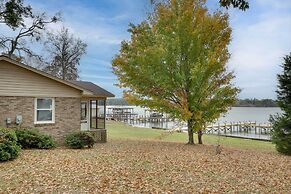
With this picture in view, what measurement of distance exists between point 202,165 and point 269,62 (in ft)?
39.9

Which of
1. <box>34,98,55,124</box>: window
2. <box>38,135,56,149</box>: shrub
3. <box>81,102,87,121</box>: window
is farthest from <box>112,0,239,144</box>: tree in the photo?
<box>38,135,56,149</box>: shrub

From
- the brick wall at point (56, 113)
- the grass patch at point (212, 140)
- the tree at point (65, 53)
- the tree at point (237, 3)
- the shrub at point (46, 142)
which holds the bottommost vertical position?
the grass patch at point (212, 140)

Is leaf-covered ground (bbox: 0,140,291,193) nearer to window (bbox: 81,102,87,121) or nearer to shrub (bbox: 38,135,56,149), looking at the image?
shrub (bbox: 38,135,56,149)

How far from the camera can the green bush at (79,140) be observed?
1689 centimetres

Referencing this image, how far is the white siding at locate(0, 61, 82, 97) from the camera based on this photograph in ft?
52.1

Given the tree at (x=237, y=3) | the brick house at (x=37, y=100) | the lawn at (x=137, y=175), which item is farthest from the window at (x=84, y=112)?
the tree at (x=237, y=3)

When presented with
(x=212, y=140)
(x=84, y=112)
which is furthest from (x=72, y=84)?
(x=212, y=140)

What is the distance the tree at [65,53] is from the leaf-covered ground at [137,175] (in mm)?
45871

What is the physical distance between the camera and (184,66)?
63.3 feet

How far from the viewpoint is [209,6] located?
20.3 m

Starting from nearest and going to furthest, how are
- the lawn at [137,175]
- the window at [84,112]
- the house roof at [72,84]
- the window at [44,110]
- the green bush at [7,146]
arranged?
the lawn at [137,175] → the green bush at [7,146] → the house roof at [72,84] → the window at [44,110] → the window at [84,112]

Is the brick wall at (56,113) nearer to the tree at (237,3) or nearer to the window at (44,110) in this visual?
the window at (44,110)

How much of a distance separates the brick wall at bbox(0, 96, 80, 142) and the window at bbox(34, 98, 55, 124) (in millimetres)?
223

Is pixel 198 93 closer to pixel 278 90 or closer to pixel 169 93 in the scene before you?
pixel 169 93
